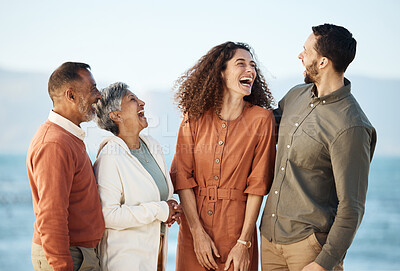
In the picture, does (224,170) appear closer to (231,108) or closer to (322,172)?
(231,108)

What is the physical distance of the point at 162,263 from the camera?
266 centimetres

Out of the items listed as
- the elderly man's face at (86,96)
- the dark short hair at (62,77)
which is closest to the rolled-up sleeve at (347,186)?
the elderly man's face at (86,96)

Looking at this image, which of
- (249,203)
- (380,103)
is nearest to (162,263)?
(249,203)

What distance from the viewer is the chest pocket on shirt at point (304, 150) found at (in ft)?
8.22

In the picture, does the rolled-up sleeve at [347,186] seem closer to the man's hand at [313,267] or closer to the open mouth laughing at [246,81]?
the man's hand at [313,267]

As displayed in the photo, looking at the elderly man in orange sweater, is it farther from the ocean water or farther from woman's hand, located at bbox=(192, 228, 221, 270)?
the ocean water

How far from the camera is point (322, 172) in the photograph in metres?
2.53

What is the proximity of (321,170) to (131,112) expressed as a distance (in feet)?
3.72

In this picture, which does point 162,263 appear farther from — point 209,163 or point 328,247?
point 328,247

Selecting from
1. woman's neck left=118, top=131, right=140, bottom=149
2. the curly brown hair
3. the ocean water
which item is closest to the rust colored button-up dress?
the curly brown hair

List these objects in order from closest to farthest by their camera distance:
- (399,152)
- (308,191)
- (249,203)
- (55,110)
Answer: (55,110) < (308,191) < (249,203) < (399,152)

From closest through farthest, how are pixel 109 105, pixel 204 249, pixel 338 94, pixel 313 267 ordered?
pixel 313 267 → pixel 338 94 → pixel 109 105 → pixel 204 249

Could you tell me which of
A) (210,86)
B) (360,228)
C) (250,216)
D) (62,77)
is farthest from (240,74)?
(360,228)

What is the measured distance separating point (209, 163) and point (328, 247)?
2.85ft
